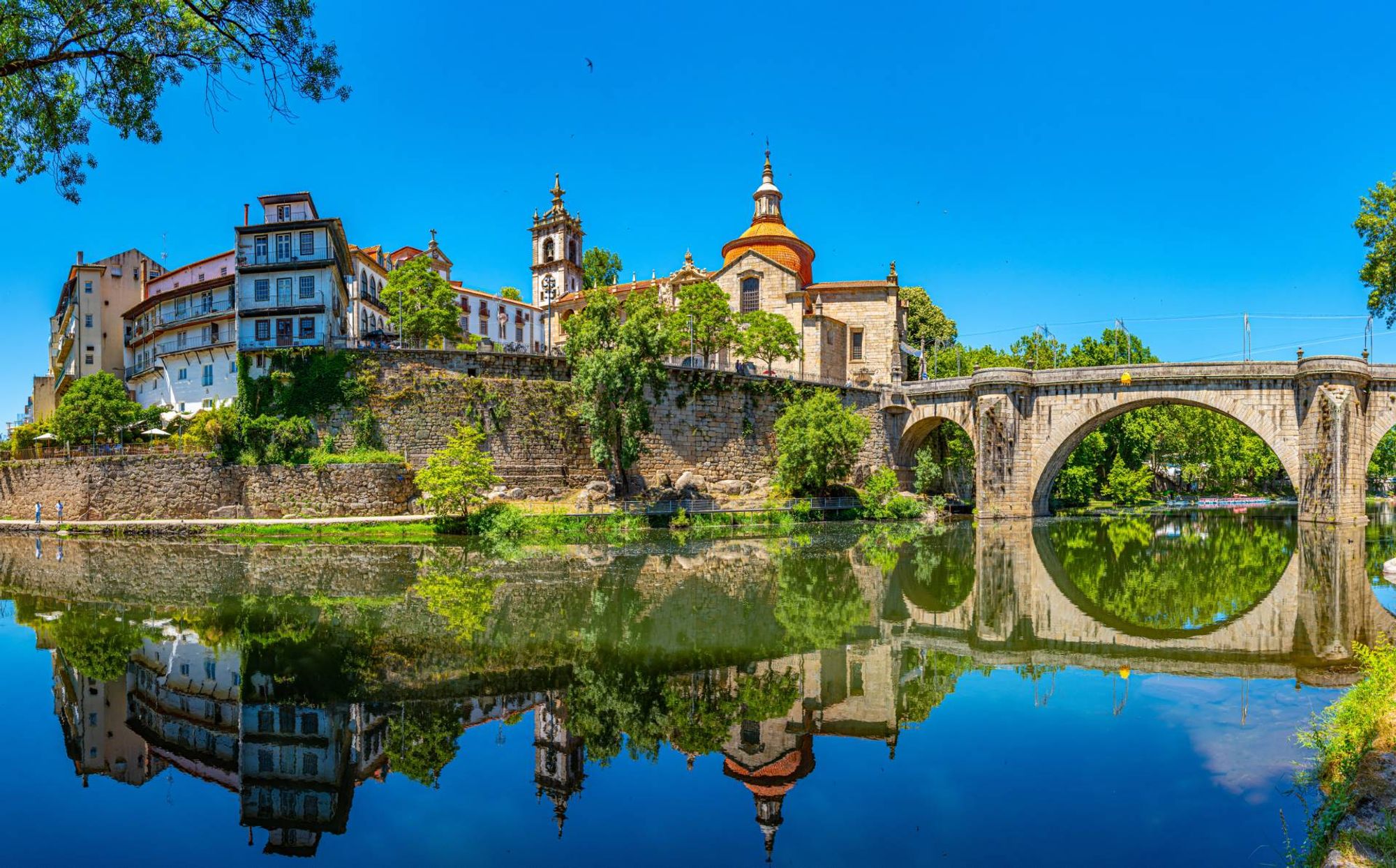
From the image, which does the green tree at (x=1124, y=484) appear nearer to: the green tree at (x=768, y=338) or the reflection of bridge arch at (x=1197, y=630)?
the green tree at (x=768, y=338)

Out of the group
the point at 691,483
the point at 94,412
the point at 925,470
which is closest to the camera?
the point at 94,412

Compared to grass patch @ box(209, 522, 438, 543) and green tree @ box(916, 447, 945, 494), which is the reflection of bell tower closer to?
grass patch @ box(209, 522, 438, 543)

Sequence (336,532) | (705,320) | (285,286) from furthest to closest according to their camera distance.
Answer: (705,320)
(285,286)
(336,532)

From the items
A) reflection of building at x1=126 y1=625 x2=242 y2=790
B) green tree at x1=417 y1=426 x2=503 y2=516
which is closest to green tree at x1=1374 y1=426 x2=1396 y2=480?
green tree at x1=417 y1=426 x2=503 y2=516

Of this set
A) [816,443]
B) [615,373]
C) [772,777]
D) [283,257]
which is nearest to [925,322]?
[816,443]

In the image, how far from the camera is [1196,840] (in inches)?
329

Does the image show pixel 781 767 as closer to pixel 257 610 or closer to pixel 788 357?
pixel 257 610

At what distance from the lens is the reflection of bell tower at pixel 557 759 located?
9.62 m

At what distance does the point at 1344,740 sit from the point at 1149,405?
4075cm

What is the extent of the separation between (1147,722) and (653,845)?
7465 mm

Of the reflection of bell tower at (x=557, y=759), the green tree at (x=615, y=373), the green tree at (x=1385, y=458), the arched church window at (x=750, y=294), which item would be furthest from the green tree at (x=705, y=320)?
the green tree at (x=1385, y=458)

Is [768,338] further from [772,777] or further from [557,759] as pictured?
[772,777]

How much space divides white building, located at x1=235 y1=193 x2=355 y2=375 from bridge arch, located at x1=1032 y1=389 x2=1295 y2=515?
123ft

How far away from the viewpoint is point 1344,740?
31.3 ft
